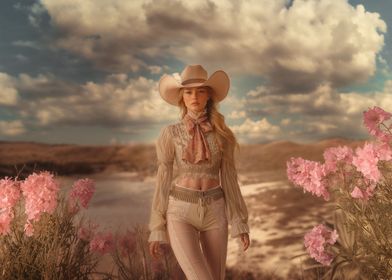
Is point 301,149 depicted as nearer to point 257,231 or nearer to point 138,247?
point 257,231

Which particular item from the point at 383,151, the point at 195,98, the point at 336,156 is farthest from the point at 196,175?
the point at 383,151

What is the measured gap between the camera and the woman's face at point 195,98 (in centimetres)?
343

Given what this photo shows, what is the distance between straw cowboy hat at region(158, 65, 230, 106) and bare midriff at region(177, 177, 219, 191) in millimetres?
607

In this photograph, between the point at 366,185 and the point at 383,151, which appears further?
the point at 366,185

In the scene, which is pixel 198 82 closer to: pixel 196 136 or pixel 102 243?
pixel 196 136

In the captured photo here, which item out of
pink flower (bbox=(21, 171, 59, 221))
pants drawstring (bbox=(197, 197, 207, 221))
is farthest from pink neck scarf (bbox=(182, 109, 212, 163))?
pink flower (bbox=(21, 171, 59, 221))

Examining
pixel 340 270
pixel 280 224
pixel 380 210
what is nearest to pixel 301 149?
pixel 280 224

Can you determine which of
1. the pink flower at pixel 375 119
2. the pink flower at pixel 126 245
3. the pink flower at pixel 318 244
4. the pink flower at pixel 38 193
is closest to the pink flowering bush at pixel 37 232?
the pink flower at pixel 38 193

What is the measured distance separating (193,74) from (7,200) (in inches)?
70.4

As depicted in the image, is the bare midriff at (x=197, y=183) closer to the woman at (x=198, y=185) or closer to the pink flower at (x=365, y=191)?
the woman at (x=198, y=185)

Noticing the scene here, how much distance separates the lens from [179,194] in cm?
321

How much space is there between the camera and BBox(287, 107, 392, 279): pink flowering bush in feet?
10.2

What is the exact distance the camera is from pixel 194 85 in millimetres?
3420

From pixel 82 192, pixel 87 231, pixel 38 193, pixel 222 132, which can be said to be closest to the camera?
pixel 222 132
